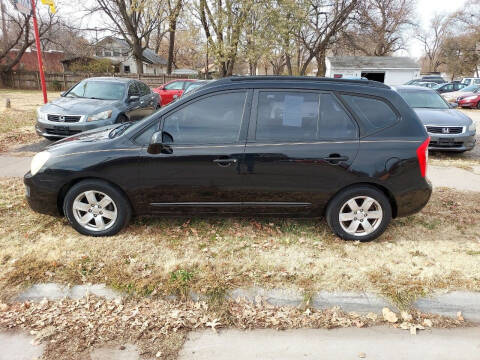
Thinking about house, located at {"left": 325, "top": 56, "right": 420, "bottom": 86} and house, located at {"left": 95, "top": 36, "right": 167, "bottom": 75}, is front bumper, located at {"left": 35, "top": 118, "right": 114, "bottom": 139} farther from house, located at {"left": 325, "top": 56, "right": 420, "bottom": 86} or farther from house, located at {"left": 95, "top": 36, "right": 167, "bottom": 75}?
house, located at {"left": 95, "top": 36, "right": 167, "bottom": 75}

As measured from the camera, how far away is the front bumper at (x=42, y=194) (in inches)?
144

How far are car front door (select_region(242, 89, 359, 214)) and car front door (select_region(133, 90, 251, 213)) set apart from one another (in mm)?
148

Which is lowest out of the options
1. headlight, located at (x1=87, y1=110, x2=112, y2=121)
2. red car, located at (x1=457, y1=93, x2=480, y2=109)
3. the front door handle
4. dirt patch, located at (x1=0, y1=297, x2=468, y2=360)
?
dirt patch, located at (x1=0, y1=297, x2=468, y2=360)

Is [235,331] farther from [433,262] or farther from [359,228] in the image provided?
[433,262]

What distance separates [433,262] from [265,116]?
2.35 meters

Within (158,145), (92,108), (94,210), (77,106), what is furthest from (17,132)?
(158,145)

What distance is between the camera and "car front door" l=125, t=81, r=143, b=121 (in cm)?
853

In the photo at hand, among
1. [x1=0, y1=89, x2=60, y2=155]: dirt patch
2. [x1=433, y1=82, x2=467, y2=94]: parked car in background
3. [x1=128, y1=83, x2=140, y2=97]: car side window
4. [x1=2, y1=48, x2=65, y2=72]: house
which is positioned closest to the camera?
[x1=0, y1=89, x2=60, y2=155]: dirt patch

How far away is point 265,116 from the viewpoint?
11.8ft

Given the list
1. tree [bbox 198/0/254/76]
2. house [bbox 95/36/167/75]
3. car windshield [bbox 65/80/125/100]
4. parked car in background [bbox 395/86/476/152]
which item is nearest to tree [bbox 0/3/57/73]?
house [bbox 95/36/167/75]

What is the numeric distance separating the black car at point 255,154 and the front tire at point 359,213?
17 millimetres

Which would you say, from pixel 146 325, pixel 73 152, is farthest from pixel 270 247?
pixel 73 152

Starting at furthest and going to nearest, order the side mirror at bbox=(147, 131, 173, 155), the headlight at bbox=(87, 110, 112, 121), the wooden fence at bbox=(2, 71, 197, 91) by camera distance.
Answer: the wooden fence at bbox=(2, 71, 197, 91)
the headlight at bbox=(87, 110, 112, 121)
the side mirror at bbox=(147, 131, 173, 155)

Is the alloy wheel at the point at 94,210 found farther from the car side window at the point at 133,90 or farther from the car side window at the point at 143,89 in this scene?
the car side window at the point at 143,89
